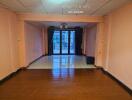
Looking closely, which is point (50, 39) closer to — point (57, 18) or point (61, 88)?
point (57, 18)

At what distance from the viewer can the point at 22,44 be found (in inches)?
216

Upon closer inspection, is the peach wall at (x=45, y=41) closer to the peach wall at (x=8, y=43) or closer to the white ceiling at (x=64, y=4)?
the peach wall at (x=8, y=43)

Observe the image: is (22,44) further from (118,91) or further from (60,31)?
(60,31)

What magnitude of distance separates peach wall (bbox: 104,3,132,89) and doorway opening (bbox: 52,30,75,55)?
5509 mm

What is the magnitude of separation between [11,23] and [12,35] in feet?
1.37

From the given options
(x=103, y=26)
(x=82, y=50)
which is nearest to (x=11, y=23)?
(x=103, y=26)

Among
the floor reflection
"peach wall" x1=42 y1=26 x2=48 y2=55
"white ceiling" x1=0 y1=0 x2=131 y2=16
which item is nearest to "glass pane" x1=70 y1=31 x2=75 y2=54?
"peach wall" x1=42 y1=26 x2=48 y2=55

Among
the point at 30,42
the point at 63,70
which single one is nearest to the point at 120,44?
the point at 63,70

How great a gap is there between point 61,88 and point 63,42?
707 cm

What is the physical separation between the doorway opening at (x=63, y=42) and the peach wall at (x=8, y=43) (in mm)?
5389

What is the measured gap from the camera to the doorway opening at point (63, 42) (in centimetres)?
1048

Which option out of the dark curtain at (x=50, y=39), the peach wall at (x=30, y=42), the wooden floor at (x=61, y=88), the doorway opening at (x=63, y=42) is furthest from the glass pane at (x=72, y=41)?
the wooden floor at (x=61, y=88)

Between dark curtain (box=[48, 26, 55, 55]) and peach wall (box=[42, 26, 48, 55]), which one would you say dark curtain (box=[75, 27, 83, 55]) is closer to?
dark curtain (box=[48, 26, 55, 55])

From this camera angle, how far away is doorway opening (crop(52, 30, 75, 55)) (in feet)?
34.4
